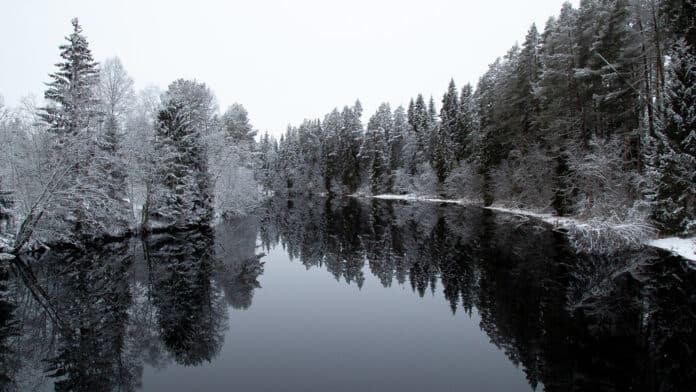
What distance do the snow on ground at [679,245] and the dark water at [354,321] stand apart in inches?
33.5

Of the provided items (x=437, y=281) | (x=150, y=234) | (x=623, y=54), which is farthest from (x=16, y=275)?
(x=623, y=54)

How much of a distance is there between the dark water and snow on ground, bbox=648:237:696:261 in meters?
0.85

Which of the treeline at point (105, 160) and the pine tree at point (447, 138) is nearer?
the treeline at point (105, 160)

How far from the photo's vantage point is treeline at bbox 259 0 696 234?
1645cm

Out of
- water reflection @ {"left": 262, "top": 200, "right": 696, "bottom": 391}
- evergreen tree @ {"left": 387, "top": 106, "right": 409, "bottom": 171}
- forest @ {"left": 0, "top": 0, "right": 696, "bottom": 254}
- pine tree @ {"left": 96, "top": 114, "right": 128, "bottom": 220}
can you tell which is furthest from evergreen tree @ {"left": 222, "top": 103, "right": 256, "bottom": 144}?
water reflection @ {"left": 262, "top": 200, "right": 696, "bottom": 391}

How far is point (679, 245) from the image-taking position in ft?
52.5

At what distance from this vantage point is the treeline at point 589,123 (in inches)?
648

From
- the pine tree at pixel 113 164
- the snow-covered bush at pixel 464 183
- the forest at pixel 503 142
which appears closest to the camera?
the forest at pixel 503 142

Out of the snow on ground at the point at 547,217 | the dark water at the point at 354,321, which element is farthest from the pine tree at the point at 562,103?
the dark water at the point at 354,321

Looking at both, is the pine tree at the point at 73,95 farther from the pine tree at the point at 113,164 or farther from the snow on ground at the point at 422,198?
the snow on ground at the point at 422,198

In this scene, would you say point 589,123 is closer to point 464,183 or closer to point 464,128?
point 464,183

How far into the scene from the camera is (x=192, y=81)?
115 feet

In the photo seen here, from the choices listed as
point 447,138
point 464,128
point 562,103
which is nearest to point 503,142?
point 562,103

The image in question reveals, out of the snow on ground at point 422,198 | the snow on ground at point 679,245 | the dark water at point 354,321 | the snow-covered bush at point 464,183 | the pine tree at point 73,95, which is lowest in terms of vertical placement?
the dark water at point 354,321
